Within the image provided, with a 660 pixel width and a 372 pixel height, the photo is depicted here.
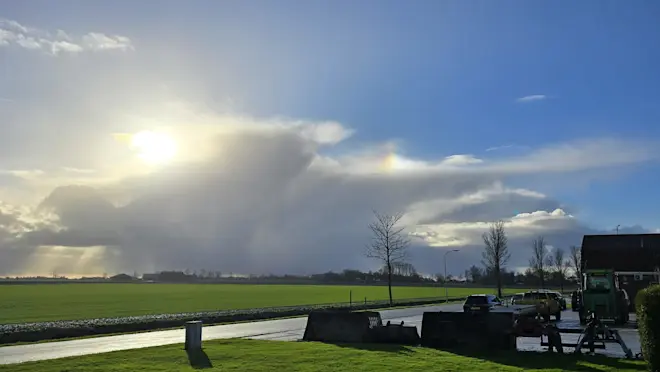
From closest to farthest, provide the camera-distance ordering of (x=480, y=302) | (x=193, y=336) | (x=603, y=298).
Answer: (x=193, y=336) → (x=603, y=298) → (x=480, y=302)

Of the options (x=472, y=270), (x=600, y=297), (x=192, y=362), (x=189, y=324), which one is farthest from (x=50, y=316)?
(x=472, y=270)

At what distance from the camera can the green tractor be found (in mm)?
31250

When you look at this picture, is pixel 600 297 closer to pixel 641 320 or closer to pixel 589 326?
pixel 589 326

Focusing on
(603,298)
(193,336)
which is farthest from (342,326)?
(603,298)

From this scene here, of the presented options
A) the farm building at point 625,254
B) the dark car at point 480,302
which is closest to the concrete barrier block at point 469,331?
the dark car at point 480,302

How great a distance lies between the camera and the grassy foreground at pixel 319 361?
14.9 m

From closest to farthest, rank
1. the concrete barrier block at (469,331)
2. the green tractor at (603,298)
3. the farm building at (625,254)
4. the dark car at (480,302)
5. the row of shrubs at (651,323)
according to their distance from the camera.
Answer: the row of shrubs at (651,323)
the concrete barrier block at (469,331)
the green tractor at (603,298)
the dark car at (480,302)
the farm building at (625,254)

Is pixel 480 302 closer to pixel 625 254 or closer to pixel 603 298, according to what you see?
pixel 603 298

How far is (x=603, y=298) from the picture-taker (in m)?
31.4

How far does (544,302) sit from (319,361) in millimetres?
24445

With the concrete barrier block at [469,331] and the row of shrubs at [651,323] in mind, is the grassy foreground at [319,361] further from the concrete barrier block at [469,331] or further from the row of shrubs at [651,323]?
the row of shrubs at [651,323]

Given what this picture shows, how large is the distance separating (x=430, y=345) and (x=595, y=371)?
6.31 m

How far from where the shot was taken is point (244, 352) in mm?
18188

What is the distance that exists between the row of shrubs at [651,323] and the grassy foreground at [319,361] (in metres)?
3.19
